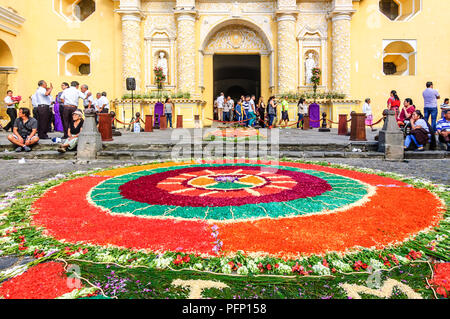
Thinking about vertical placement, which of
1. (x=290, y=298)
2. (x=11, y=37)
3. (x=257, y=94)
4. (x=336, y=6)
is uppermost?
(x=336, y=6)

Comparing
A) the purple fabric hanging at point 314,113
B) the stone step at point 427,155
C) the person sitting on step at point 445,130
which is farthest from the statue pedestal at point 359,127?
the purple fabric hanging at point 314,113

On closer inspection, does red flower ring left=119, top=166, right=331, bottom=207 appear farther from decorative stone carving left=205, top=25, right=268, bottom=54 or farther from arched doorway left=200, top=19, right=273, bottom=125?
decorative stone carving left=205, top=25, right=268, bottom=54

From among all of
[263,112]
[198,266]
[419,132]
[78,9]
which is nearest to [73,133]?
[198,266]

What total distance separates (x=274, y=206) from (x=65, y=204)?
2.22 m

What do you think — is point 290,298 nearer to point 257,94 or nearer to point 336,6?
point 336,6

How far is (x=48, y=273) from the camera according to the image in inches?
77.0

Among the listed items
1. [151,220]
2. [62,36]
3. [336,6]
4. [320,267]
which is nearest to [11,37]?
[62,36]

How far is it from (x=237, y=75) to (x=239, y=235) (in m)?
23.1

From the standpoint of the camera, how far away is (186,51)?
1572cm

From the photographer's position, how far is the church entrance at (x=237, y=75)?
71.1ft

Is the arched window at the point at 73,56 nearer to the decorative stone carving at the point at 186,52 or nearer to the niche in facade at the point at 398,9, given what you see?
the decorative stone carving at the point at 186,52

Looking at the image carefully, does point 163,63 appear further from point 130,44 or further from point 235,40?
point 235,40

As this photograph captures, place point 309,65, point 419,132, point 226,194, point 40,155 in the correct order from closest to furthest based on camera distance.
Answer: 1. point 226,194
2. point 40,155
3. point 419,132
4. point 309,65

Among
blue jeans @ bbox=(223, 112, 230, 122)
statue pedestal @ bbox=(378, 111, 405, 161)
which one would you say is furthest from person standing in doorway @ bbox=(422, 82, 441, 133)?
blue jeans @ bbox=(223, 112, 230, 122)
